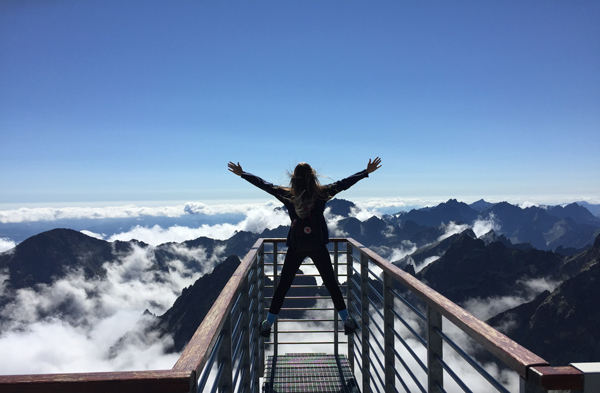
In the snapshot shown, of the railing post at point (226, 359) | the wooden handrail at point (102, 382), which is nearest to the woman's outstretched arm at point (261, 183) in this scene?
the railing post at point (226, 359)

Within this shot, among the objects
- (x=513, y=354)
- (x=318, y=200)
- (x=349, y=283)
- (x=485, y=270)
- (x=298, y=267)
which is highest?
(x=318, y=200)

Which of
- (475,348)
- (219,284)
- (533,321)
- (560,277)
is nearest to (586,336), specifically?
(533,321)

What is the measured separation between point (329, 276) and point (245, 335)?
3.44ft

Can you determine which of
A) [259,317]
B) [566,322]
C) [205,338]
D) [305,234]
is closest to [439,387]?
[205,338]

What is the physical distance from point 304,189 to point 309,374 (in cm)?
309

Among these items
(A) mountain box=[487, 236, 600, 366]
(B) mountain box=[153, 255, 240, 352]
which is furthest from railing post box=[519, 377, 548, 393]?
(B) mountain box=[153, 255, 240, 352]

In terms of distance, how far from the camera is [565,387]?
112cm

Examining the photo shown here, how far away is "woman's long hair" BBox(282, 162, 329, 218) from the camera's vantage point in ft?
11.2

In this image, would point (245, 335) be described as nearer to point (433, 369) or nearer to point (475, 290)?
point (433, 369)

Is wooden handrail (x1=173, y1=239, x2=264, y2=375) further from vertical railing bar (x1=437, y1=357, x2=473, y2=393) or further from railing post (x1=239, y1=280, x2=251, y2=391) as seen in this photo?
vertical railing bar (x1=437, y1=357, x2=473, y2=393)

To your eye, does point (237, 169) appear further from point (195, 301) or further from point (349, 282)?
point (195, 301)

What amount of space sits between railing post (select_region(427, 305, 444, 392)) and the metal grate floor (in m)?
2.83

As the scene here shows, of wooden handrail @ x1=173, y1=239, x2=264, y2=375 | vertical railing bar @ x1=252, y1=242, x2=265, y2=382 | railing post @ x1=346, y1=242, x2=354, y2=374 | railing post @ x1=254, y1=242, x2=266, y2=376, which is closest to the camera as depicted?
wooden handrail @ x1=173, y1=239, x2=264, y2=375

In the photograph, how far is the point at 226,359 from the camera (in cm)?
223
